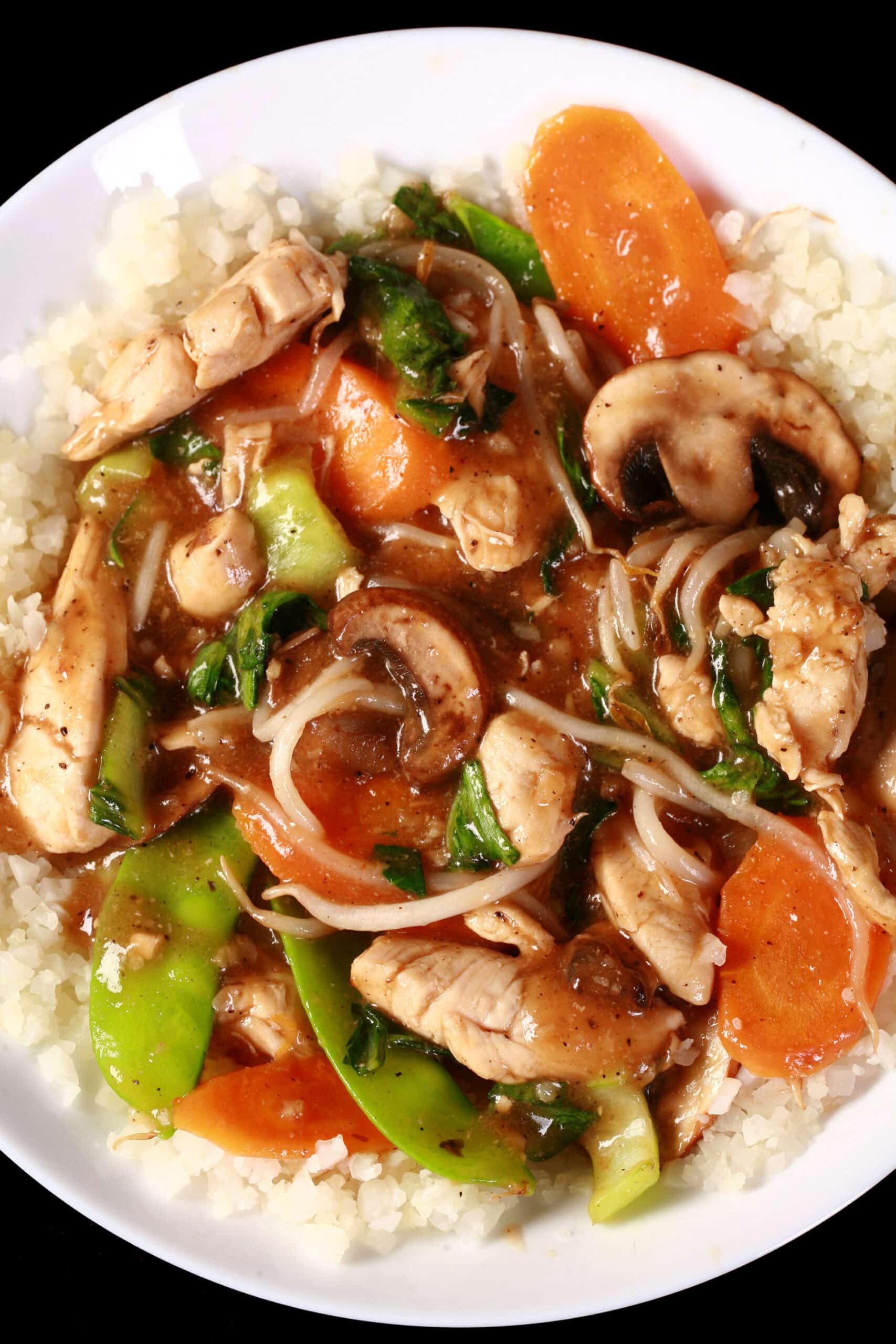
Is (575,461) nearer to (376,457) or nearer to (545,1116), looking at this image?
(376,457)

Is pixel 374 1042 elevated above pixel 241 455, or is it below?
below

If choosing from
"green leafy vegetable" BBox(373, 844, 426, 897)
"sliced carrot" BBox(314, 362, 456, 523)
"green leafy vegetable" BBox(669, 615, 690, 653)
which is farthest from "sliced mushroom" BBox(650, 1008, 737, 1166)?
"sliced carrot" BBox(314, 362, 456, 523)

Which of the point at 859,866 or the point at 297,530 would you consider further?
the point at 297,530

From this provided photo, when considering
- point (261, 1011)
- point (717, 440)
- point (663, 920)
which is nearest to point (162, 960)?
point (261, 1011)

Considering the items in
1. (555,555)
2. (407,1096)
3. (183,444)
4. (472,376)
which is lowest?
(407,1096)

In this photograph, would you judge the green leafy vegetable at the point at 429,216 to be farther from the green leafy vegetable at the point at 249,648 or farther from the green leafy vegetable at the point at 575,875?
the green leafy vegetable at the point at 575,875

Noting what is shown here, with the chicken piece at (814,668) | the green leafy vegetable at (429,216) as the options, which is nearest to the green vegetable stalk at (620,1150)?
the chicken piece at (814,668)
